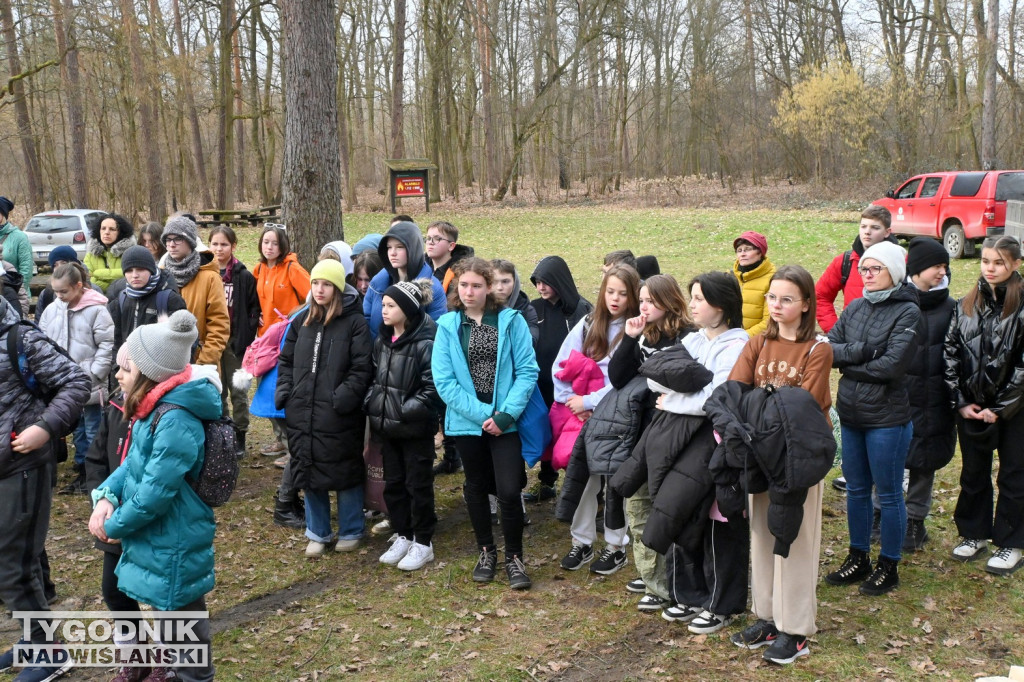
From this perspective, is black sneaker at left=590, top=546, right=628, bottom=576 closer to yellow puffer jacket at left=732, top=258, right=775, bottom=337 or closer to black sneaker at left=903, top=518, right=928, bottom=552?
black sneaker at left=903, top=518, right=928, bottom=552

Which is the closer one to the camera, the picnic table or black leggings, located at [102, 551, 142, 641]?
black leggings, located at [102, 551, 142, 641]

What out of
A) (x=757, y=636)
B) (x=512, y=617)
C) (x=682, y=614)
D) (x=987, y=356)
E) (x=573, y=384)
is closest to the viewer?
(x=757, y=636)

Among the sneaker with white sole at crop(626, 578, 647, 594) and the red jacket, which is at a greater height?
the red jacket

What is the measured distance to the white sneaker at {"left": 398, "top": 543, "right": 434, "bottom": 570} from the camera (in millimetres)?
5480

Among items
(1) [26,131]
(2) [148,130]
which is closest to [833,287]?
(2) [148,130]

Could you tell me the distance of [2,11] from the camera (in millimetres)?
18859

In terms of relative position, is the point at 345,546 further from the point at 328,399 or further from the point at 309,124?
the point at 309,124

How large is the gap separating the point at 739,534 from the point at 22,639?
12.3 feet

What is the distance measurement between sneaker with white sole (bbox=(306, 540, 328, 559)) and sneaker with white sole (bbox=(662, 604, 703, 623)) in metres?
2.35

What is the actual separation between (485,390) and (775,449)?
187 cm

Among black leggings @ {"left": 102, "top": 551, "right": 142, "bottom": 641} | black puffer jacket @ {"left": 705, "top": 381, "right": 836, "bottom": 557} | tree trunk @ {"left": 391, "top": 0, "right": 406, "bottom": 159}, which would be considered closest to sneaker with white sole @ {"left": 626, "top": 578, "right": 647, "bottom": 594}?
black puffer jacket @ {"left": 705, "top": 381, "right": 836, "bottom": 557}

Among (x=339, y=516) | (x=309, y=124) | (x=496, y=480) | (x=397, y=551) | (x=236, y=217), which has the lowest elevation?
(x=397, y=551)

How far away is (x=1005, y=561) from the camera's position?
5.16 metres

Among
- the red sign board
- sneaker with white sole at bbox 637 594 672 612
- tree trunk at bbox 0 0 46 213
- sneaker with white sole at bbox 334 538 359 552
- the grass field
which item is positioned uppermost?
tree trunk at bbox 0 0 46 213
